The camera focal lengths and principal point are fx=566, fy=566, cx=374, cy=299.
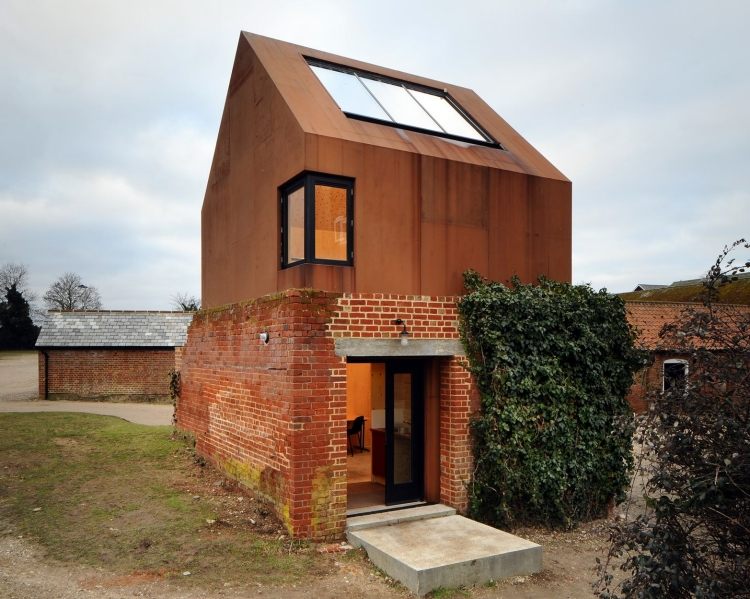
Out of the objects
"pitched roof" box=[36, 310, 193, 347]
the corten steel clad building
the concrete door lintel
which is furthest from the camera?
"pitched roof" box=[36, 310, 193, 347]

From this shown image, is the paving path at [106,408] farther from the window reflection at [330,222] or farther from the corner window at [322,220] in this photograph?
the window reflection at [330,222]

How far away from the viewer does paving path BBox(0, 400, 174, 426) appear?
1817 centimetres

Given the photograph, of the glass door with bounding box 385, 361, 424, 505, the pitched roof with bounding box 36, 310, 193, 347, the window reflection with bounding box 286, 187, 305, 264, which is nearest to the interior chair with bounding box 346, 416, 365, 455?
the glass door with bounding box 385, 361, 424, 505

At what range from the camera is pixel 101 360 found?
23.8 metres

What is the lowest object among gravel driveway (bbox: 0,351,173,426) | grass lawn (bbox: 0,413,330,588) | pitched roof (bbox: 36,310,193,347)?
gravel driveway (bbox: 0,351,173,426)

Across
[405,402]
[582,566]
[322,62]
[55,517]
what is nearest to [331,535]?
[405,402]

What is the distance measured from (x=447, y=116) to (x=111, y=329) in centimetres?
1973

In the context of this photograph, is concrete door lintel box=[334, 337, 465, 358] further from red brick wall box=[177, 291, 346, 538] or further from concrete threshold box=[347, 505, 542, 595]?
concrete threshold box=[347, 505, 542, 595]

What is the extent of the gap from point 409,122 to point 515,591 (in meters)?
6.82

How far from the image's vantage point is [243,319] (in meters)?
8.91

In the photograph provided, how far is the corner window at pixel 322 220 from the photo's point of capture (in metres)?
7.41

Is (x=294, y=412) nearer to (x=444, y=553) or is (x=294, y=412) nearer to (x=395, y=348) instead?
(x=395, y=348)

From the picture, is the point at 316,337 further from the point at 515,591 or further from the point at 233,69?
the point at 233,69

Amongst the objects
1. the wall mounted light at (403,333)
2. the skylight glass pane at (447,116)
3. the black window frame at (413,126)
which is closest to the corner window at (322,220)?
the wall mounted light at (403,333)
